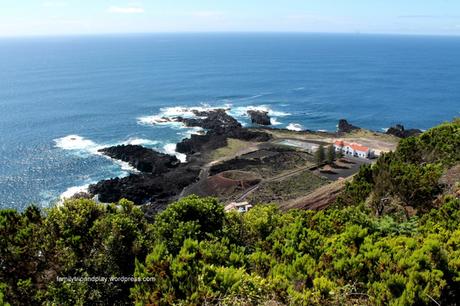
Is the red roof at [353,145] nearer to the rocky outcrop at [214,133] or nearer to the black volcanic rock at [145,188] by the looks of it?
the rocky outcrop at [214,133]

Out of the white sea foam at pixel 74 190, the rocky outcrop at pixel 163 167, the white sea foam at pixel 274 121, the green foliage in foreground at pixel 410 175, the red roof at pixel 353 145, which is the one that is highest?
the green foliage in foreground at pixel 410 175

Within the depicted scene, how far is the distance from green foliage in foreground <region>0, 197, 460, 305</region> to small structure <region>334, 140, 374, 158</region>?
5938 cm

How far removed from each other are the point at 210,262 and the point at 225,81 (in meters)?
144

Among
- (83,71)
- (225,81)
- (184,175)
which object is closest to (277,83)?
(225,81)

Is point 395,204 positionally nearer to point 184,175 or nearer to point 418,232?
point 418,232

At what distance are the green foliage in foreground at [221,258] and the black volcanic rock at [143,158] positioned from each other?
52672 millimetres

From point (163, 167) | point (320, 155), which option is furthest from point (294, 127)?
point (163, 167)

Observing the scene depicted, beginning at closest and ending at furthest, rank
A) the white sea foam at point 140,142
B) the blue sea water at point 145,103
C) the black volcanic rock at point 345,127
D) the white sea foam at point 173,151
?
the blue sea water at point 145,103
the white sea foam at point 173,151
the white sea foam at point 140,142
the black volcanic rock at point 345,127

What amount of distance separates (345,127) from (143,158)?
4979 cm

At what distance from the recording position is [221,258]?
44.2 ft

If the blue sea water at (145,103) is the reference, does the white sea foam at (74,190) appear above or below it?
below

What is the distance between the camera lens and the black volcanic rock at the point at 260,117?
100m

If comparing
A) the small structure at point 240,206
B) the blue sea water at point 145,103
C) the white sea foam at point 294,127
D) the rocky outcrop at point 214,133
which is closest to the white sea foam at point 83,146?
the blue sea water at point 145,103

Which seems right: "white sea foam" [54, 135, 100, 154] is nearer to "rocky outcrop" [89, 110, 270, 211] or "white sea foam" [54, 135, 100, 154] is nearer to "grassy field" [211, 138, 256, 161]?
"rocky outcrop" [89, 110, 270, 211]
